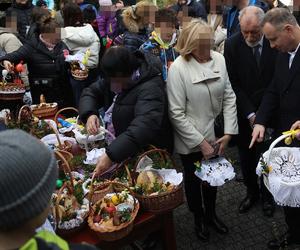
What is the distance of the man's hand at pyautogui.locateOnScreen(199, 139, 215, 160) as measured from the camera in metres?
2.99

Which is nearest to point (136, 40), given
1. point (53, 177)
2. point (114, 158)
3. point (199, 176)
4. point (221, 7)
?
point (221, 7)

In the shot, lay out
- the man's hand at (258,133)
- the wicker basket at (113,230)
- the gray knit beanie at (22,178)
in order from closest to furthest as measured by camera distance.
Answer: the gray knit beanie at (22,178) < the wicker basket at (113,230) < the man's hand at (258,133)

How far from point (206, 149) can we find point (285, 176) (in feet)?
1.99

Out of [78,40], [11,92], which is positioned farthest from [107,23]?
[11,92]

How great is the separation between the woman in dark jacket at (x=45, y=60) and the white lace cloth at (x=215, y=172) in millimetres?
2610

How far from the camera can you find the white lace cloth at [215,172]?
2979 mm

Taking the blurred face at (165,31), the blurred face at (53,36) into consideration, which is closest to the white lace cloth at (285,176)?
the blurred face at (165,31)

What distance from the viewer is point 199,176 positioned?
119 inches

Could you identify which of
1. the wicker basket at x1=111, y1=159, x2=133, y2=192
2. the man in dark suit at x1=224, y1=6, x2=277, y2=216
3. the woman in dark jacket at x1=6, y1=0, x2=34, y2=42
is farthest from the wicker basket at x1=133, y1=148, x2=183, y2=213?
the woman in dark jacket at x1=6, y1=0, x2=34, y2=42

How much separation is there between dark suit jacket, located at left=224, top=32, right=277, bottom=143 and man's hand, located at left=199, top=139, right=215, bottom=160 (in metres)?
0.60

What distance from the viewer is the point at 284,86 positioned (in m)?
3.03

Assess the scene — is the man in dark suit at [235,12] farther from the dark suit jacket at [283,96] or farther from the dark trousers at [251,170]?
the dark trousers at [251,170]

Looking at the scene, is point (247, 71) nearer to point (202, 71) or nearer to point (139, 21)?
point (202, 71)

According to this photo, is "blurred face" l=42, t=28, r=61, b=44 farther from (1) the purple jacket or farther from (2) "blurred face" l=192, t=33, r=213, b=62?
(2) "blurred face" l=192, t=33, r=213, b=62
